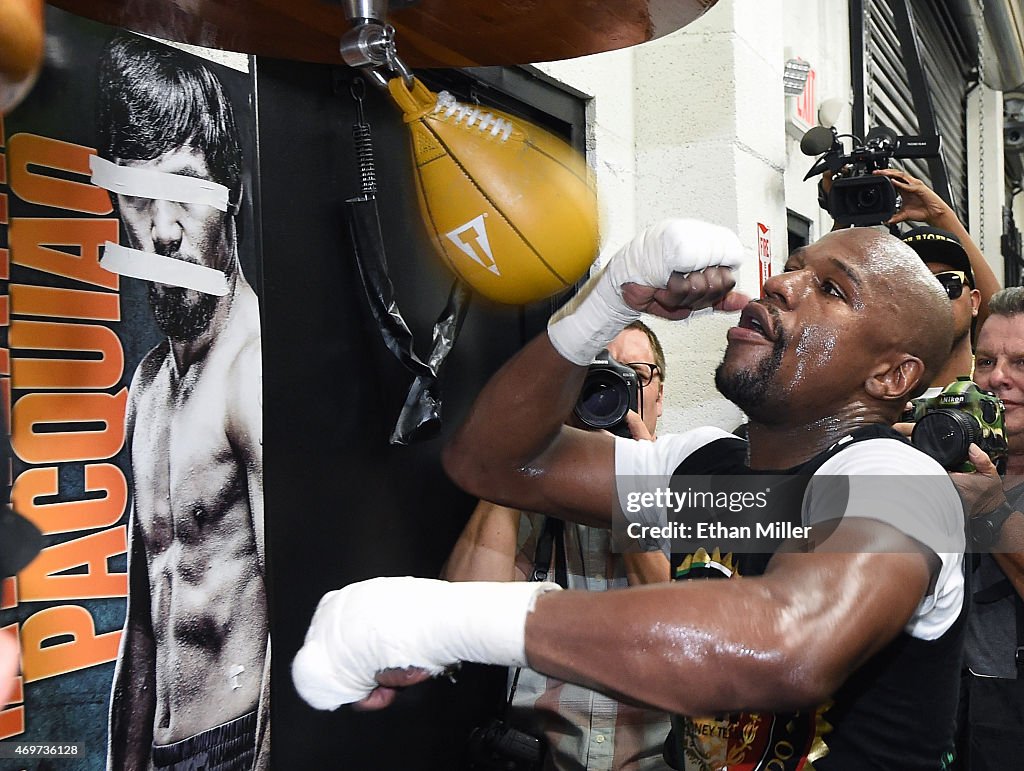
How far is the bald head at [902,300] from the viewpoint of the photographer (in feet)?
5.25

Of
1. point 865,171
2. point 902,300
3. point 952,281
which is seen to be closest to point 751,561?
point 902,300

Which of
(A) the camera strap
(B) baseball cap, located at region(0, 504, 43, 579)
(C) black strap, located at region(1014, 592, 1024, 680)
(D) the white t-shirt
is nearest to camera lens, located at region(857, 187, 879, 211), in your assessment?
(C) black strap, located at region(1014, 592, 1024, 680)

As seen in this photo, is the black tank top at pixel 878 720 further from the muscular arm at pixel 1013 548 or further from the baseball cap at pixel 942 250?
the baseball cap at pixel 942 250

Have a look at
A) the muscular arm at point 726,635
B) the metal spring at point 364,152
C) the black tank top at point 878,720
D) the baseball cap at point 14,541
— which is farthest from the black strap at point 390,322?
the baseball cap at point 14,541

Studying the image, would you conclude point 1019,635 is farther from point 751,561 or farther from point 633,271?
point 633,271

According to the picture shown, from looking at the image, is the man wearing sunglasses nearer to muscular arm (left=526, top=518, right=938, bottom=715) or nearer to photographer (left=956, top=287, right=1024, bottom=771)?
photographer (left=956, top=287, right=1024, bottom=771)

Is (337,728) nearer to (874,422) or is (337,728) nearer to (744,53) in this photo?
(874,422)

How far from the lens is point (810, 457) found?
162cm

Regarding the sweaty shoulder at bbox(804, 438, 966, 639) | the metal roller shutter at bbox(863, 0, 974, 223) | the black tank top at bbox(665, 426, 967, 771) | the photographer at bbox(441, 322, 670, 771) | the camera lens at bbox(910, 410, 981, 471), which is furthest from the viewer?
the metal roller shutter at bbox(863, 0, 974, 223)

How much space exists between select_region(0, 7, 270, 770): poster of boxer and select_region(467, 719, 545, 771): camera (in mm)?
462

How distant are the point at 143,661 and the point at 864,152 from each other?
2.52m

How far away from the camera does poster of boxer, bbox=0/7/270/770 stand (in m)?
1.35

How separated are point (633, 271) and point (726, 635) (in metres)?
0.72

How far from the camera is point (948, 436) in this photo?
5.79ft
